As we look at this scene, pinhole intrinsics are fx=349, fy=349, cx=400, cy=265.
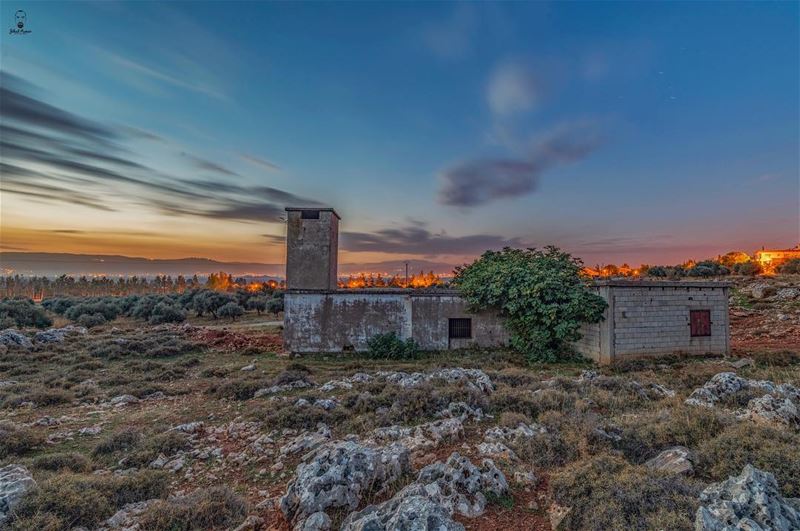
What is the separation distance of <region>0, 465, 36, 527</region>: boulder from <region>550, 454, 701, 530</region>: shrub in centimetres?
632

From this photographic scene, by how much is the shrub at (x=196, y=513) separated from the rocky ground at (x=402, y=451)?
0.07 ft

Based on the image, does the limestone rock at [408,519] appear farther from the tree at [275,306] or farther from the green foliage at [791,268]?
the green foliage at [791,268]

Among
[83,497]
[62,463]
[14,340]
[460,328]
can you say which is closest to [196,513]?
[83,497]

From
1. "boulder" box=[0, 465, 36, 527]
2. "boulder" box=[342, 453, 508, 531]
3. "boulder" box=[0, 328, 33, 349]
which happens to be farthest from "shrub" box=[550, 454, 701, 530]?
"boulder" box=[0, 328, 33, 349]

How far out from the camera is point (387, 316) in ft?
54.4

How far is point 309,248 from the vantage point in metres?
17.7

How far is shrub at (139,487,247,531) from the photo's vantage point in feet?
13.7

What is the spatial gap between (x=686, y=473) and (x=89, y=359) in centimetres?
1934

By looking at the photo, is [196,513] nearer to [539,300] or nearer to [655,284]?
[539,300]

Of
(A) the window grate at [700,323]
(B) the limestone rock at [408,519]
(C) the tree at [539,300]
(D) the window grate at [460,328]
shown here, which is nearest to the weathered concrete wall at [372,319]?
(D) the window grate at [460,328]

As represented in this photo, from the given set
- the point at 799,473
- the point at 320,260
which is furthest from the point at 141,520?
the point at 320,260

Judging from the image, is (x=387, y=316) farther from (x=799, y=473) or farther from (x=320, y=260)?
(x=799, y=473)

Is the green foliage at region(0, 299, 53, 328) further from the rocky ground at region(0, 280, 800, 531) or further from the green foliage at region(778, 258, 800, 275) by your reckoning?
the green foliage at region(778, 258, 800, 275)

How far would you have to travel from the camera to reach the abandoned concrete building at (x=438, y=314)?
45.7ft
